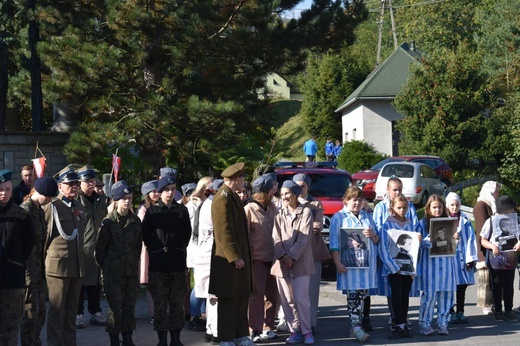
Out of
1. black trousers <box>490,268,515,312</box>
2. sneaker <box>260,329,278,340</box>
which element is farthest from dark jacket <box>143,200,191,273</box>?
black trousers <box>490,268,515,312</box>

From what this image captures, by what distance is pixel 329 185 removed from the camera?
1694 cm

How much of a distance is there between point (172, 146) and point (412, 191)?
9.23 meters

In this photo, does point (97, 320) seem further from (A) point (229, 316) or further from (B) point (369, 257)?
(B) point (369, 257)

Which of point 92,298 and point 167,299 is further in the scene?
point 92,298

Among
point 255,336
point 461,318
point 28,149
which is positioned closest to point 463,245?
point 461,318

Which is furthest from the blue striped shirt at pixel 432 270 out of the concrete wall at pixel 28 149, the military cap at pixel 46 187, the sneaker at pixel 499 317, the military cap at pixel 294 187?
the concrete wall at pixel 28 149

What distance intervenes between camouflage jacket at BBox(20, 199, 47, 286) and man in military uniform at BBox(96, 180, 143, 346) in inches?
29.5

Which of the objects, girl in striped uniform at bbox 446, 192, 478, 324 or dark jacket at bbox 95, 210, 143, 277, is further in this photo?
girl in striped uniform at bbox 446, 192, 478, 324

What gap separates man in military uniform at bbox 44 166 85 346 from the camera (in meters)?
8.85

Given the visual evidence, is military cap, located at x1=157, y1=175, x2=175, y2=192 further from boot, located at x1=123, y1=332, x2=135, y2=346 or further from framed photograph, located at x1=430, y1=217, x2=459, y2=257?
framed photograph, located at x1=430, y1=217, x2=459, y2=257

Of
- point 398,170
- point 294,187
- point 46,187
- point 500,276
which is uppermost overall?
point 398,170

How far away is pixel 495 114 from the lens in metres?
37.8

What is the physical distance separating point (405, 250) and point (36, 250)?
4.26 m

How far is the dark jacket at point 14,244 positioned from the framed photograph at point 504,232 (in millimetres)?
6059
